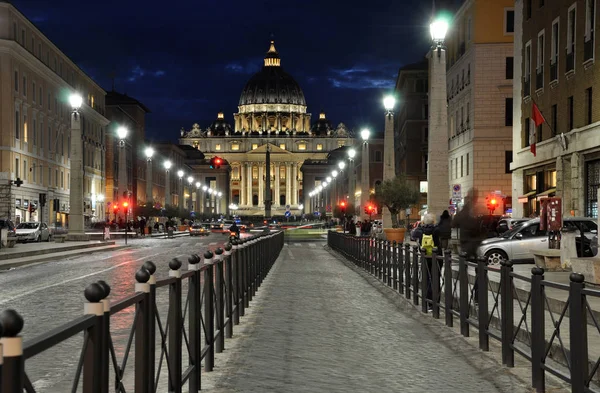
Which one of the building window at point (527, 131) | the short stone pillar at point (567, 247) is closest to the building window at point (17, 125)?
the building window at point (527, 131)

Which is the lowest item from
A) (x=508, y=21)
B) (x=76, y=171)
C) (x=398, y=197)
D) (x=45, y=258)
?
(x=45, y=258)

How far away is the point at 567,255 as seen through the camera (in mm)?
20000

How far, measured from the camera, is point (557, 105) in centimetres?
3769

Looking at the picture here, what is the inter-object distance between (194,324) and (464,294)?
16.2 ft

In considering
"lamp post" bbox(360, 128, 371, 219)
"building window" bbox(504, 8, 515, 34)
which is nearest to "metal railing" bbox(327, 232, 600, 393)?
"lamp post" bbox(360, 128, 371, 219)

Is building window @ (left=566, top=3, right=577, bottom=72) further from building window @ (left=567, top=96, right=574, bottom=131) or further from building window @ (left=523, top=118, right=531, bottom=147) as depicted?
building window @ (left=523, top=118, right=531, bottom=147)

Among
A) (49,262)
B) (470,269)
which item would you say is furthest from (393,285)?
(49,262)

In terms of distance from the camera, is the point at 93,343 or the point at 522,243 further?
the point at 522,243

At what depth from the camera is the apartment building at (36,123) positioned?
61281 millimetres

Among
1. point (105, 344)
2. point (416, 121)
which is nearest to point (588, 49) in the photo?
point (105, 344)

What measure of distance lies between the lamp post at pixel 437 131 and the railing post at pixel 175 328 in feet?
66.0

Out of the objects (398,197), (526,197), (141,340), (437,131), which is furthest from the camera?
(398,197)

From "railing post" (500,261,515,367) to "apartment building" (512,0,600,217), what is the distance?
2422 cm

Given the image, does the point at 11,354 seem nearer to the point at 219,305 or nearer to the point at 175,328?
the point at 175,328
